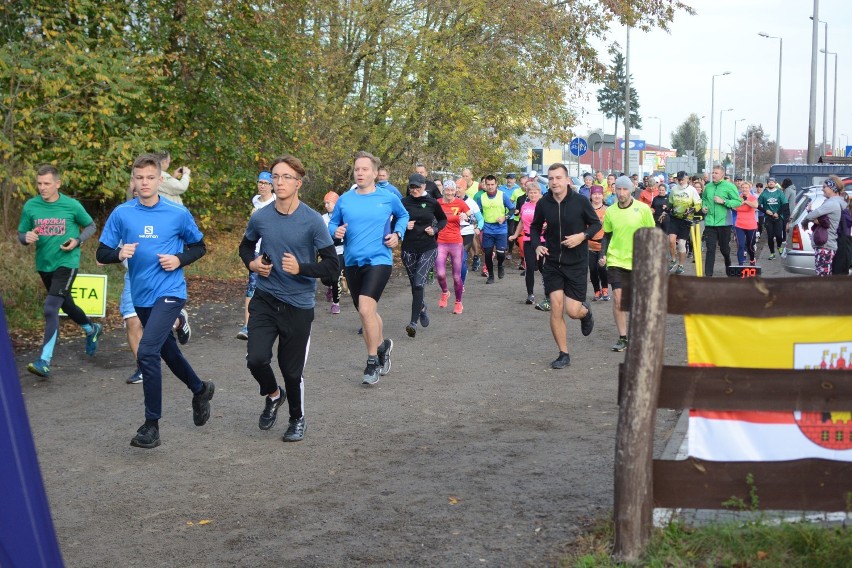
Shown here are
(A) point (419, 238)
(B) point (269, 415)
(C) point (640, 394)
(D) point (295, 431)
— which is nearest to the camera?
(C) point (640, 394)

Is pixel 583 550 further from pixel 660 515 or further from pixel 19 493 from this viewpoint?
pixel 19 493

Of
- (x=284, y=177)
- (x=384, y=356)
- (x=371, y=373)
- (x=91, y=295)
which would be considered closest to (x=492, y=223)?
(x=91, y=295)

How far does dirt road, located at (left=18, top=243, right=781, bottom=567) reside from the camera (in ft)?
16.5

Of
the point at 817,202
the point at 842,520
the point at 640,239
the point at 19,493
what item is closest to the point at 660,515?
the point at 842,520

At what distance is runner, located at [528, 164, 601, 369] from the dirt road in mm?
509

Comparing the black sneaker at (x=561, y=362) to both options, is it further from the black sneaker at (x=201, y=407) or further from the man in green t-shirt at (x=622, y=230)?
the black sneaker at (x=201, y=407)

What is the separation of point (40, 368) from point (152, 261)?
10.6 feet

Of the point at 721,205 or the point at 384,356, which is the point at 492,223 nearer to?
the point at 721,205

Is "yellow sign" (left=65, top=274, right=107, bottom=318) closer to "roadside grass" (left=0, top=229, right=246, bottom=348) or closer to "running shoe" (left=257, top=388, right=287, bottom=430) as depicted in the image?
"roadside grass" (left=0, top=229, right=246, bottom=348)

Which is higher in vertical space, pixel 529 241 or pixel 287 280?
pixel 287 280

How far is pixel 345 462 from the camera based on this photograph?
6668 millimetres

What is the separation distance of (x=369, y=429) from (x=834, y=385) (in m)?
3.91

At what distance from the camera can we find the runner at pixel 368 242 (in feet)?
30.8

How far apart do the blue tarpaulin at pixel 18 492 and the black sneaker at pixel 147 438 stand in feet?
17.3
